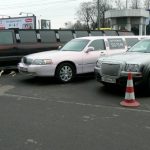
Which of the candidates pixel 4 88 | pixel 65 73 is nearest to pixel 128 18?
pixel 65 73

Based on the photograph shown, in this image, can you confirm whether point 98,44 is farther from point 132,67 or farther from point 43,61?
point 132,67

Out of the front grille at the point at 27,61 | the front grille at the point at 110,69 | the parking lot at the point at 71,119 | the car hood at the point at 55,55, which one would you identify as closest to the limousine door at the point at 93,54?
the car hood at the point at 55,55

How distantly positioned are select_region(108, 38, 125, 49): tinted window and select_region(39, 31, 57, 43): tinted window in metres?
3.52

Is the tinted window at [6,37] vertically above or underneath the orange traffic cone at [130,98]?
above

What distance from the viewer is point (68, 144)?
5.07m

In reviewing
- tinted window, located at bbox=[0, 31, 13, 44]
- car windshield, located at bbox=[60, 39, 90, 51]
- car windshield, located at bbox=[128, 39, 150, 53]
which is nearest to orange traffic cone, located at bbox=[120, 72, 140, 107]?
car windshield, located at bbox=[128, 39, 150, 53]

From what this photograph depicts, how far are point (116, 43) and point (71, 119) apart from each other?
6.46 metres

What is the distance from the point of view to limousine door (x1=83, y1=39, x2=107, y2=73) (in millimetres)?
11391

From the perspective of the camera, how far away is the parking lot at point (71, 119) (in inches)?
202

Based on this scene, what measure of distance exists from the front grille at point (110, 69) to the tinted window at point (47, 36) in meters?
6.08

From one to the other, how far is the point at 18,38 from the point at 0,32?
2.54 ft

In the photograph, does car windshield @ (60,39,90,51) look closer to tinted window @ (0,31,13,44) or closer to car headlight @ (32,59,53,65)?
car headlight @ (32,59,53,65)

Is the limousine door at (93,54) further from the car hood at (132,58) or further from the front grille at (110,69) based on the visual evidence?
the front grille at (110,69)

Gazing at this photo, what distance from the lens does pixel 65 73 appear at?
11.1 m
